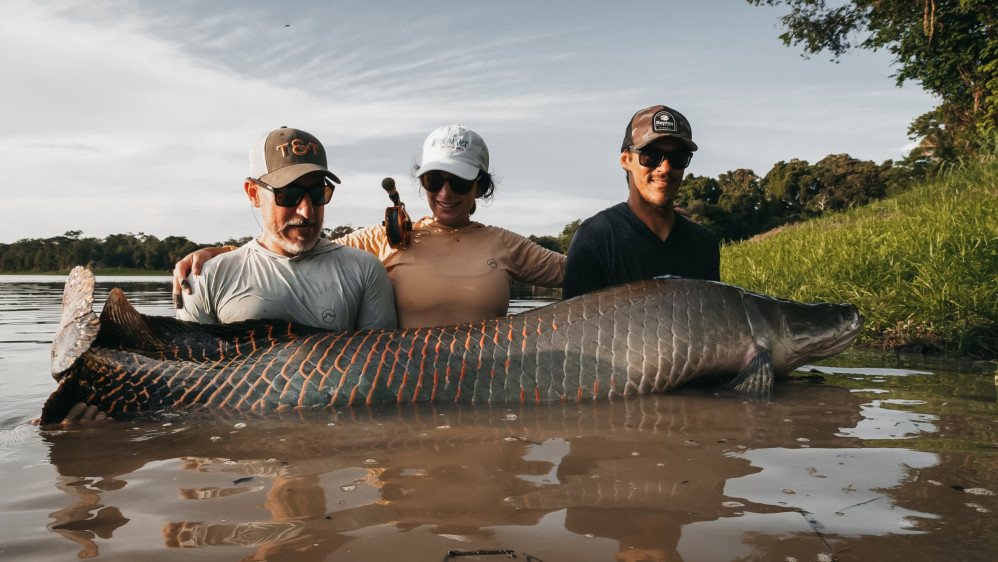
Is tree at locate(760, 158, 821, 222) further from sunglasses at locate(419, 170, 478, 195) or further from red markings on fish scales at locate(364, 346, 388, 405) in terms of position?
red markings on fish scales at locate(364, 346, 388, 405)

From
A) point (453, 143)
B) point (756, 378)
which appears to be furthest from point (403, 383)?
point (756, 378)

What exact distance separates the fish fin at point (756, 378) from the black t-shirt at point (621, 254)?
832 mm

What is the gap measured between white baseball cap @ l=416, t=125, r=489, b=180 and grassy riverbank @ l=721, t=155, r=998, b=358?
3963 millimetres

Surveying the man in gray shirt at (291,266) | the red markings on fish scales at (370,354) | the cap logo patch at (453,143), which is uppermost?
the cap logo patch at (453,143)

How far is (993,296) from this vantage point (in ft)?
17.8

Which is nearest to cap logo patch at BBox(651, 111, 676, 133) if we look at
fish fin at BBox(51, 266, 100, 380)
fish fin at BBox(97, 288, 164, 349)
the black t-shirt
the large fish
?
the black t-shirt

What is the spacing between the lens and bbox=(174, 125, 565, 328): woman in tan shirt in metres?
4.62

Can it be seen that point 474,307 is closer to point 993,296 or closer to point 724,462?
point 724,462

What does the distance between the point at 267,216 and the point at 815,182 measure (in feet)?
212

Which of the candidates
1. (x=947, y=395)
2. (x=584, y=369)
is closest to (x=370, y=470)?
(x=584, y=369)

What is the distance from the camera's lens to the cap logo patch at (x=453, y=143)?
4730 millimetres

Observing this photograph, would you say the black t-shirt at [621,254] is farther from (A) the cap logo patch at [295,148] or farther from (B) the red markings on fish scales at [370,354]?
(A) the cap logo patch at [295,148]

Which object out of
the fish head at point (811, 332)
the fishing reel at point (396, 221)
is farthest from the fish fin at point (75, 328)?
the fish head at point (811, 332)

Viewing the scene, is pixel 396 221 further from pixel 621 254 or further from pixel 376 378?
pixel 621 254
